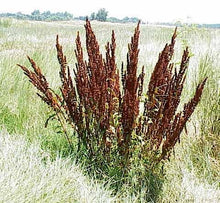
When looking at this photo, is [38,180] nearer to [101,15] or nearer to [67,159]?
[67,159]

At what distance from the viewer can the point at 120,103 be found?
2.05m

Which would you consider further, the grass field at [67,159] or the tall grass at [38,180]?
the grass field at [67,159]

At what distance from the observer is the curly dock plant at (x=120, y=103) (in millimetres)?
2027

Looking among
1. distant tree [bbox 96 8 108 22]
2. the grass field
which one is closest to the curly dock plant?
the grass field

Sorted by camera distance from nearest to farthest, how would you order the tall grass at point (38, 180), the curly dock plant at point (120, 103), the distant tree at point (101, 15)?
the tall grass at point (38, 180) < the curly dock plant at point (120, 103) < the distant tree at point (101, 15)

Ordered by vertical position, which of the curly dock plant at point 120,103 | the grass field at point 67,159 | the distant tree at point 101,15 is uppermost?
the curly dock plant at point 120,103

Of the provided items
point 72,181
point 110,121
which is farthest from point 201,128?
point 72,181

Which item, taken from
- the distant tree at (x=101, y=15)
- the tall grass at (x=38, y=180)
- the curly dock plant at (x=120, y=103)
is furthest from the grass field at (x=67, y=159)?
the distant tree at (x=101, y=15)

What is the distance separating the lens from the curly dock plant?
2027 millimetres

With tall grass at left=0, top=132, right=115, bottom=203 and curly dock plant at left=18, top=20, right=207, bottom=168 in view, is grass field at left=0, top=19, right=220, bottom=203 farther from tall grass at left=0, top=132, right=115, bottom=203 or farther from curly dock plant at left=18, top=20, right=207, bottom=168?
curly dock plant at left=18, top=20, right=207, bottom=168

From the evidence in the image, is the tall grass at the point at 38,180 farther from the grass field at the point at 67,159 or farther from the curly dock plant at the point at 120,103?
the curly dock plant at the point at 120,103

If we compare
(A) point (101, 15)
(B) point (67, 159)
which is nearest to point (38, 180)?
(B) point (67, 159)

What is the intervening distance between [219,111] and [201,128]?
19cm

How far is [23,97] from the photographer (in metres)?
3.36
